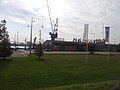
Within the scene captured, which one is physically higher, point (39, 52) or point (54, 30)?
point (54, 30)

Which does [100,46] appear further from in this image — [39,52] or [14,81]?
[14,81]

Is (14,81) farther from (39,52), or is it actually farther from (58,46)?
(58,46)

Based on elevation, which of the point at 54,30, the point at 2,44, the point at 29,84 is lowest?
the point at 29,84

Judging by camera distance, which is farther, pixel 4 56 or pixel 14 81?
pixel 4 56

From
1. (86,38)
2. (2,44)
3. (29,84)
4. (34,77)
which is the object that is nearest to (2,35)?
(2,44)

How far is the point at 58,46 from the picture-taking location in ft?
397

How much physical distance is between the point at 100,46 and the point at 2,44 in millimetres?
98843

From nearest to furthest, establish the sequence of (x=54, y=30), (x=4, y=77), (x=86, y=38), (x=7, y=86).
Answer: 1. (x=7, y=86)
2. (x=4, y=77)
3. (x=86, y=38)
4. (x=54, y=30)

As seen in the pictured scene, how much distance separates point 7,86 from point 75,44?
110 m

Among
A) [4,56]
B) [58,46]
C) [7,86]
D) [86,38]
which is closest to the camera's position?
[7,86]

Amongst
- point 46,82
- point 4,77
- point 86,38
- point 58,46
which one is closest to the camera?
point 46,82

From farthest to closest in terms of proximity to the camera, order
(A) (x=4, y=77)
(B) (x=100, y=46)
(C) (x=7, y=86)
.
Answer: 1. (B) (x=100, y=46)
2. (A) (x=4, y=77)
3. (C) (x=7, y=86)

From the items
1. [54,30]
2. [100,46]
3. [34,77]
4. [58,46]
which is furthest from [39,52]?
[54,30]

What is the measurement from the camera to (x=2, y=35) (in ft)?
138
